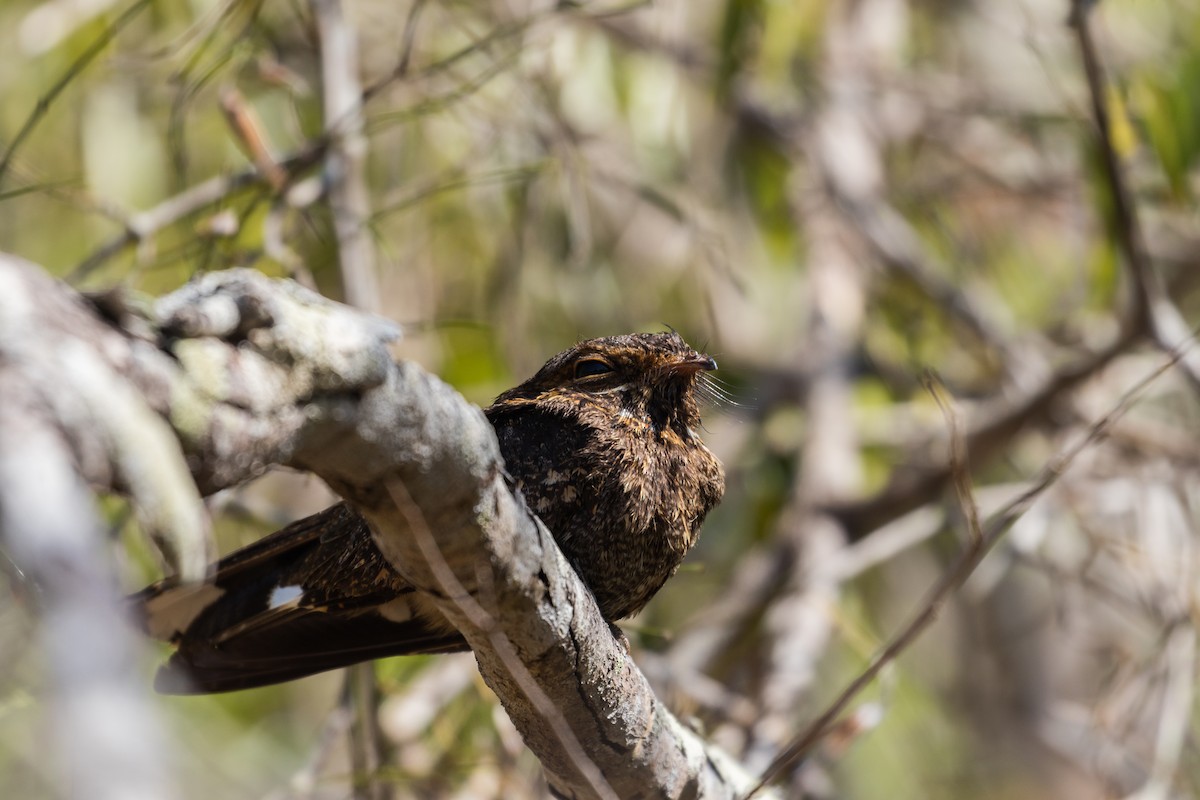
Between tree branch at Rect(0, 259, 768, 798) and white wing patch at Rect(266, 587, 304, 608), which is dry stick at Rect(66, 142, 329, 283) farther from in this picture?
tree branch at Rect(0, 259, 768, 798)

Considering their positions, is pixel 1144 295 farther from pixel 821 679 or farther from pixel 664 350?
pixel 821 679

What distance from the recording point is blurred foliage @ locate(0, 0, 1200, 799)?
409 cm

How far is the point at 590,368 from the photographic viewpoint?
9.37ft

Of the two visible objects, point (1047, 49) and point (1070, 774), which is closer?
point (1047, 49)

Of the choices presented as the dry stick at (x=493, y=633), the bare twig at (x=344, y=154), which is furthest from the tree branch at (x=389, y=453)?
the bare twig at (x=344, y=154)

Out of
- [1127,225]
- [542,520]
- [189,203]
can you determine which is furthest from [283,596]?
[1127,225]

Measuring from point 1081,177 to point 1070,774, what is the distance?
3795 millimetres

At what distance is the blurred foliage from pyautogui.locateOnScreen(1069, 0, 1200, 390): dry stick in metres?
0.26

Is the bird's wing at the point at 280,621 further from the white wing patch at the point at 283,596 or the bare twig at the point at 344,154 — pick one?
the bare twig at the point at 344,154

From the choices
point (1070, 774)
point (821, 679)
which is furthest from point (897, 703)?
point (1070, 774)

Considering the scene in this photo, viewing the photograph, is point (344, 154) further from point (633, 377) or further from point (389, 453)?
point (389, 453)

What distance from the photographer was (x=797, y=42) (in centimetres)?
519

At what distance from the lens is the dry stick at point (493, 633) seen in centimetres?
145

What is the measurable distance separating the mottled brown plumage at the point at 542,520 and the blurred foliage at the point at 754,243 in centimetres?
76
